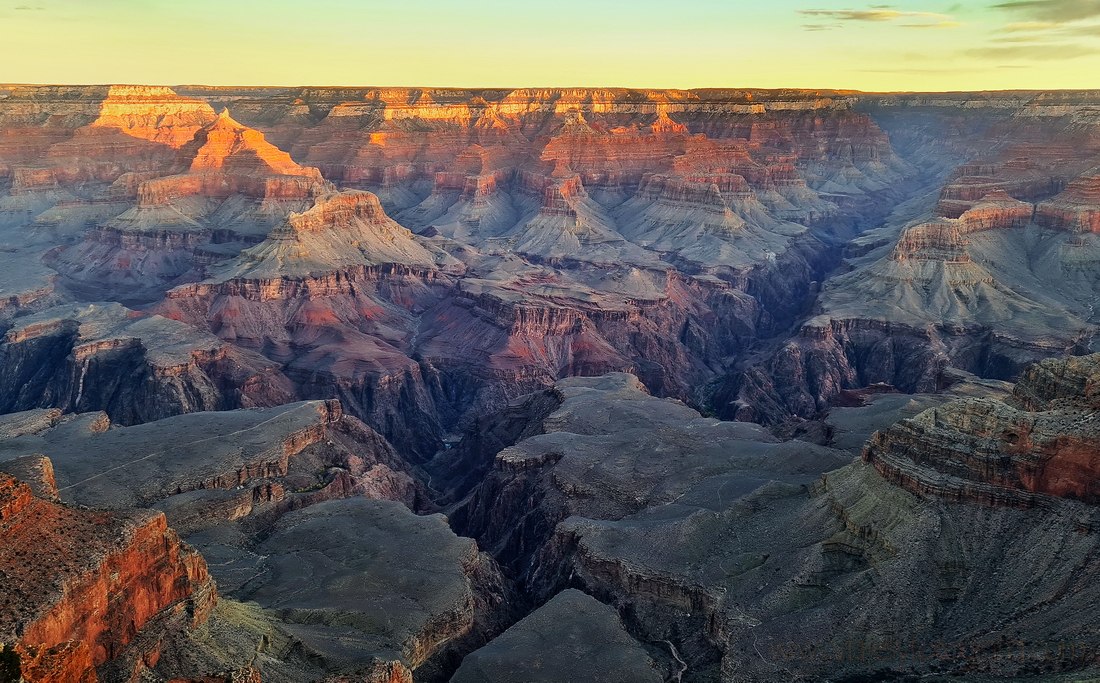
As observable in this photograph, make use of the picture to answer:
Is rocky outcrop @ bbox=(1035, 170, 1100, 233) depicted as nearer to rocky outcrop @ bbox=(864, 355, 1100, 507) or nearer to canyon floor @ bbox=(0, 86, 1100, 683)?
canyon floor @ bbox=(0, 86, 1100, 683)

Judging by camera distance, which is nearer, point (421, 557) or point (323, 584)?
point (323, 584)

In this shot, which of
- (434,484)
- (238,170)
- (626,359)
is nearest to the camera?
(434,484)

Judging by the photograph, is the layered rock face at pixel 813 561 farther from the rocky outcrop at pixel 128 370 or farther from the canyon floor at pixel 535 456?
the rocky outcrop at pixel 128 370

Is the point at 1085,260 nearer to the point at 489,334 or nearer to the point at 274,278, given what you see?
the point at 489,334

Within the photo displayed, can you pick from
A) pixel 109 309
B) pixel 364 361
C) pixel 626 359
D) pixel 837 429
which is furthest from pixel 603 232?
pixel 837 429

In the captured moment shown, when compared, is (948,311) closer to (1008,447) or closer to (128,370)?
(1008,447)

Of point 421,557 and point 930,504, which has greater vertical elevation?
point 930,504

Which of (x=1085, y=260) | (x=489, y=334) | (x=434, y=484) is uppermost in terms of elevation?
(x=1085, y=260)
